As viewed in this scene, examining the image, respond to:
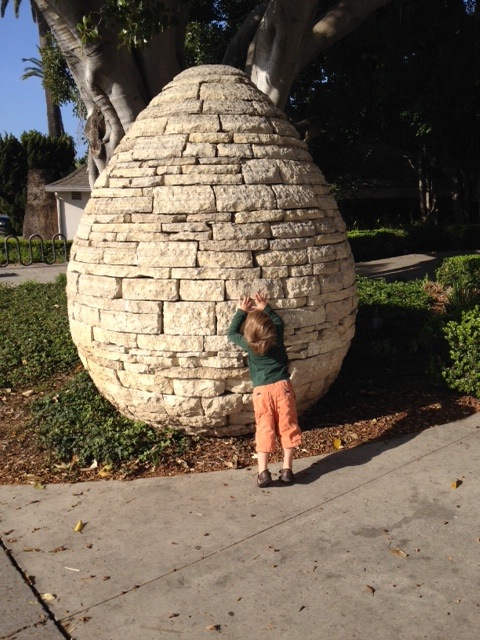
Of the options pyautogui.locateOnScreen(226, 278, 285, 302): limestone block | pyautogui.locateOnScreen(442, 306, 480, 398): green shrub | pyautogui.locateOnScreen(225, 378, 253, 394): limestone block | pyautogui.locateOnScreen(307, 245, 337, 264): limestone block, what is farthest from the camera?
pyautogui.locateOnScreen(442, 306, 480, 398): green shrub

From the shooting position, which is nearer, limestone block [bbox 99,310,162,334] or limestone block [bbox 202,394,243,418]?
limestone block [bbox 99,310,162,334]

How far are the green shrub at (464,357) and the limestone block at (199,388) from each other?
2.66m

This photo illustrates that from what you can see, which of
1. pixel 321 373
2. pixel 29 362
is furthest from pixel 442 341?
pixel 29 362

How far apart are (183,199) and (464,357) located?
3.40m

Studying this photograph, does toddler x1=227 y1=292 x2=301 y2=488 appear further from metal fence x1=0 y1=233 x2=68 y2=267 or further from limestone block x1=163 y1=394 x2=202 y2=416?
metal fence x1=0 y1=233 x2=68 y2=267

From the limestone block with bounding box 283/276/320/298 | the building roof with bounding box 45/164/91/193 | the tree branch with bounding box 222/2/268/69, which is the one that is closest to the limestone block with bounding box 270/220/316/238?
the limestone block with bounding box 283/276/320/298

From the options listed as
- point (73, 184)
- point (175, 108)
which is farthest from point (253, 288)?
point (73, 184)

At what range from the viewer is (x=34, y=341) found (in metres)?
8.00

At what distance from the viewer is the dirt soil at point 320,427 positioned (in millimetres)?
4926

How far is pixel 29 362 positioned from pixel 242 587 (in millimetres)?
4861

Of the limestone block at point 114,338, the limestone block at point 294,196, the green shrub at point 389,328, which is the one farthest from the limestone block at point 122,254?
the green shrub at point 389,328

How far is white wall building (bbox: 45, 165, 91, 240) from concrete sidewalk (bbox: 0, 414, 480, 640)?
22.9m

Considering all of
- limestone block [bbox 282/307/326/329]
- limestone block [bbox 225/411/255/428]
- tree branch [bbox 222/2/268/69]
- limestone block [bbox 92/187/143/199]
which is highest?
tree branch [bbox 222/2/268/69]

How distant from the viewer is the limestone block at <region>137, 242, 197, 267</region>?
4.75 m
